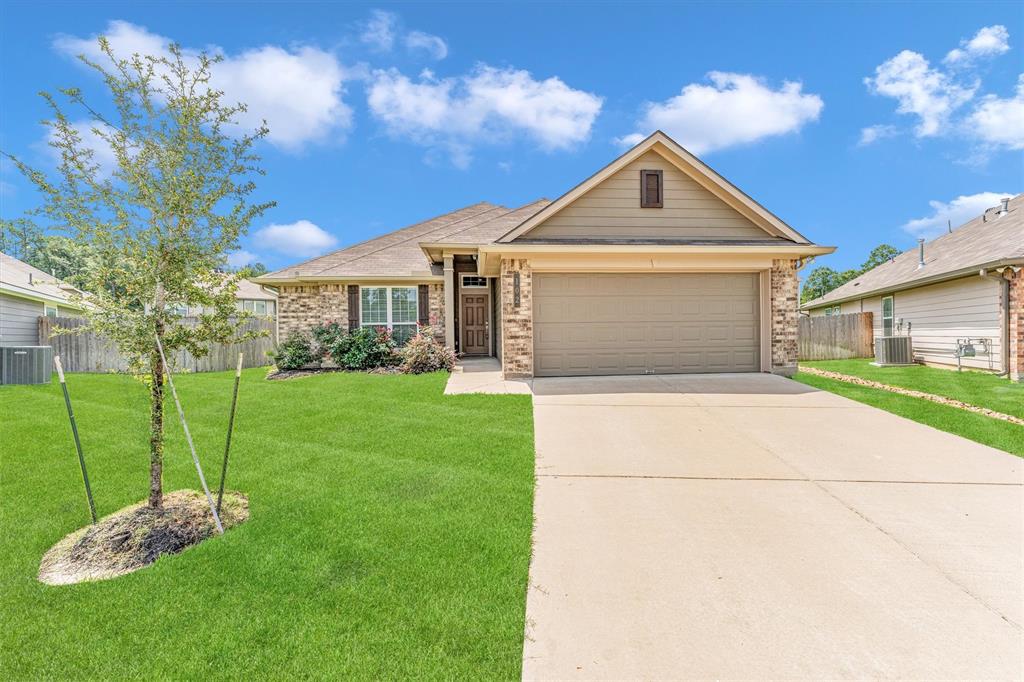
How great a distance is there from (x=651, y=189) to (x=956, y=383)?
8134 millimetres

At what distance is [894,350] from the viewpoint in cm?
1459

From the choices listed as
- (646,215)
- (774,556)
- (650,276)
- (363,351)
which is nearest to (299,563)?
(774,556)

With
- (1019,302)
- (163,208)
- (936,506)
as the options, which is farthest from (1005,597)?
(1019,302)

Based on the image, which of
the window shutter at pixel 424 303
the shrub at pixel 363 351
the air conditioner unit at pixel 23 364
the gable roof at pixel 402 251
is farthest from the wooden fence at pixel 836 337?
the air conditioner unit at pixel 23 364

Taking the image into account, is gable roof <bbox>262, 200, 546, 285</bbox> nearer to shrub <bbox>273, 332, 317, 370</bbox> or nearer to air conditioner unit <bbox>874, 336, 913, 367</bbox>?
shrub <bbox>273, 332, 317, 370</bbox>

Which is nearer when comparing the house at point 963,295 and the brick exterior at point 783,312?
the brick exterior at point 783,312

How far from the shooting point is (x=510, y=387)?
9273 millimetres

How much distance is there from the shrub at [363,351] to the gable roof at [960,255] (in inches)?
610

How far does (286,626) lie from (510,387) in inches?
272

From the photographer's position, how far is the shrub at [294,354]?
13288 millimetres

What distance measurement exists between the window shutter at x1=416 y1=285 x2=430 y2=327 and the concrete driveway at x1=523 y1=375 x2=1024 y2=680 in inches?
348

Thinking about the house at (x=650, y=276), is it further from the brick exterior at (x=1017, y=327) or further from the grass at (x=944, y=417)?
the brick exterior at (x=1017, y=327)

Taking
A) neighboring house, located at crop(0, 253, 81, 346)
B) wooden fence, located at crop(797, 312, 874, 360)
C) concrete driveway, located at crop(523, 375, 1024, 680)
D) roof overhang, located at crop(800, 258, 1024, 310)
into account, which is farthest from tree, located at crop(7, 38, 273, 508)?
wooden fence, located at crop(797, 312, 874, 360)

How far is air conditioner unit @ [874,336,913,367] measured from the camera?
14.5 metres
